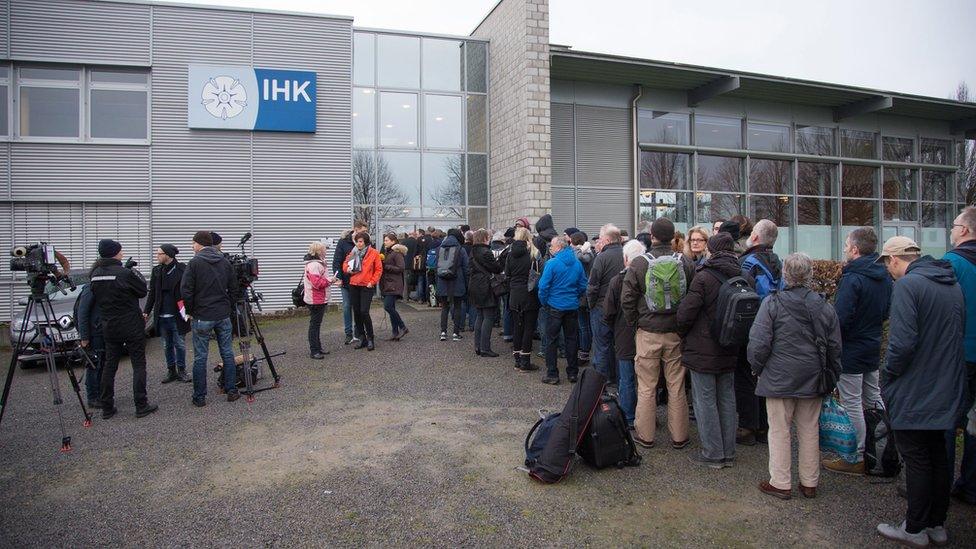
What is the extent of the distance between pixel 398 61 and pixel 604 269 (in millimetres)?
11530

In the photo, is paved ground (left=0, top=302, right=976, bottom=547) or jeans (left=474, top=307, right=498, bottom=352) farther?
jeans (left=474, top=307, right=498, bottom=352)

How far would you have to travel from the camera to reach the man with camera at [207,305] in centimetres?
690

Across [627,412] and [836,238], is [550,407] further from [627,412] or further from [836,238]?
[836,238]

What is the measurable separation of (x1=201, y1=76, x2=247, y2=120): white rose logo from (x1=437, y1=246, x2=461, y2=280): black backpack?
771cm

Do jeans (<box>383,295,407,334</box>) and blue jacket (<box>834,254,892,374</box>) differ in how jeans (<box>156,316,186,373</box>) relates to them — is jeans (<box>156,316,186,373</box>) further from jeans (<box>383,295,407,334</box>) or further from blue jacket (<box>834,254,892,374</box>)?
blue jacket (<box>834,254,892,374</box>)

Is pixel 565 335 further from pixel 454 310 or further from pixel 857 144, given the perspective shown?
pixel 857 144

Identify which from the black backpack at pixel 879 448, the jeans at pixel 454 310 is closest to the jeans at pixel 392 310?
the jeans at pixel 454 310

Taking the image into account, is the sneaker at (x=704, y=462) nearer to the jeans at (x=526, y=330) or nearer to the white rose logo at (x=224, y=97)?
the jeans at (x=526, y=330)

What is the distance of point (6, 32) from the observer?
13.6 meters

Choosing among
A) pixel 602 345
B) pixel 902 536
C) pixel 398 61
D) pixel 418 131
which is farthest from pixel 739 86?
pixel 902 536

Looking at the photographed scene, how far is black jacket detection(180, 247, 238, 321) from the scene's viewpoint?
22.6 feet

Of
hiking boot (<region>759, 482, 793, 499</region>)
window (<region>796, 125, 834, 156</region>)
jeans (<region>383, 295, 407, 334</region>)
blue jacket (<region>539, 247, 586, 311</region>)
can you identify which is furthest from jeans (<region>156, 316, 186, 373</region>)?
window (<region>796, 125, 834, 156</region>)

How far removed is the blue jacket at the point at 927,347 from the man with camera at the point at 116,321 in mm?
7053

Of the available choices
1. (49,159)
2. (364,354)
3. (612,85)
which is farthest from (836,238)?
(49,159)
